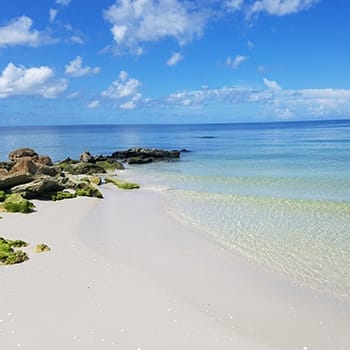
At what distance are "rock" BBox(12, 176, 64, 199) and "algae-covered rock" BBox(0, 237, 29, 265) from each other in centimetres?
875

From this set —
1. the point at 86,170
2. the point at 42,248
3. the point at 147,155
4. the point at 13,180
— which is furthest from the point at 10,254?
the point at 147,155

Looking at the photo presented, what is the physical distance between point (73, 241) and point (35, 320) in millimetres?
5431

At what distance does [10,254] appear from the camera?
1061 centimetres

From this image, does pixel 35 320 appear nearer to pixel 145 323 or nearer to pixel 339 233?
pixel 145 323

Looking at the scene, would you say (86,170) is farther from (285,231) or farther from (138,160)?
(285,231)

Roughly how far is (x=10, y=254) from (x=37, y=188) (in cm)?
1017

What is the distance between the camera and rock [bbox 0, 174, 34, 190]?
1997 cm

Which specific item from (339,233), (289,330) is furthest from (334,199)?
(289,330)

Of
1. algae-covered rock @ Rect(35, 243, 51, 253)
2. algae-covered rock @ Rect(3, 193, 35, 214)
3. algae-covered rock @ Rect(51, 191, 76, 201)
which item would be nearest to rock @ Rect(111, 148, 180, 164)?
algae-covered rock @ Rect(51, 191, 76, 201)

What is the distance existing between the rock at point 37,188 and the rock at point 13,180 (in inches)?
14.0

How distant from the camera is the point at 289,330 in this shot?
24.4ft

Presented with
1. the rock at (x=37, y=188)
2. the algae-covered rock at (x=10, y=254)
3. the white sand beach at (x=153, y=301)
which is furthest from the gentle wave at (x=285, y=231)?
the rock at (x=37, y=188)

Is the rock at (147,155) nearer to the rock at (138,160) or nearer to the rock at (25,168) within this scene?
the rock at (138,160)

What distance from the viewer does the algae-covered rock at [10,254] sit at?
10.3 meters
